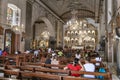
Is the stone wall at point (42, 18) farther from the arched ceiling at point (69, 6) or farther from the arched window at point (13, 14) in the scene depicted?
the arched window at point (13, 14)

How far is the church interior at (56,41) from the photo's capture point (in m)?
6.14

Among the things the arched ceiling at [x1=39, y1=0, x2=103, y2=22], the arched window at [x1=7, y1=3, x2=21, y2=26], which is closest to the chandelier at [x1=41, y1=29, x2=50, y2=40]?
the arched ceiling at [x1=39, y1=0, x2=103, y2=22]

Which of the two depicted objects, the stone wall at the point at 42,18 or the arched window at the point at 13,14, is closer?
the arched window at the point at 13,14

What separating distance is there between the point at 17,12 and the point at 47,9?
29.9ft

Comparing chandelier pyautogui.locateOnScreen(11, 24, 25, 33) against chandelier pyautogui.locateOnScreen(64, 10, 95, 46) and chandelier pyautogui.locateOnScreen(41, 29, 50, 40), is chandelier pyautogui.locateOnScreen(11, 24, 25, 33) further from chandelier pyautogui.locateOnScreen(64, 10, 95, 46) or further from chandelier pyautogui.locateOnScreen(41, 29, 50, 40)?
chandelier pyautogui.locateOnScreen(64, 10, 95, 46)

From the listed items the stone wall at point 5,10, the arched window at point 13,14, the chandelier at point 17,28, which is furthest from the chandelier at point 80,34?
the arched window at point 13,14

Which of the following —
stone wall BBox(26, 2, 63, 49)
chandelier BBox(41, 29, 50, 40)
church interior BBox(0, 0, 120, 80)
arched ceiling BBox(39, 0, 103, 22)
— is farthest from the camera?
chandelier BBox(41, 29, 50, 40)

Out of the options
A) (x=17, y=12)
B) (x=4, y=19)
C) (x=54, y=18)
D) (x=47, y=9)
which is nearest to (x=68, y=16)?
(x=54, y=18)

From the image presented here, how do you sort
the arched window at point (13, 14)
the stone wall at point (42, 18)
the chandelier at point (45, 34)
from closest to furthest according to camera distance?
the arched window at point (13, 14), the stone wall at point (42, 18), the chandelier at point (45, 34)

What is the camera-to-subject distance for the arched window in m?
16.7

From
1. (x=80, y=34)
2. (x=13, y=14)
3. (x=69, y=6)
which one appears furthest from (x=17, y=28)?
(x=80, y=34)

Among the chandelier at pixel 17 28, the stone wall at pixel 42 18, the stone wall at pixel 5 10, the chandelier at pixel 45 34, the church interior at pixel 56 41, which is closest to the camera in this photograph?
the church interior at pixel 56 41

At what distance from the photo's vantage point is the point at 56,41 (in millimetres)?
31484

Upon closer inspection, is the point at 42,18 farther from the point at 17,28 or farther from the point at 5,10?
the point at 5,10
